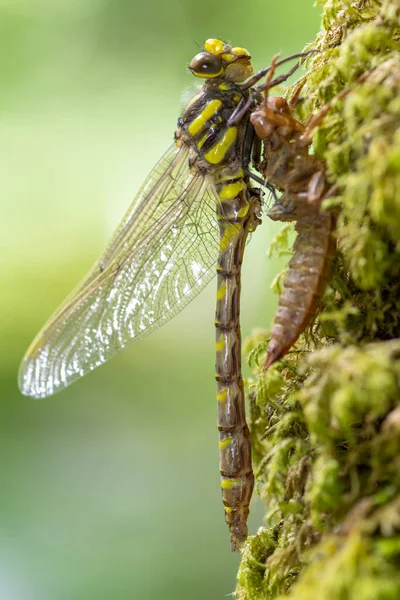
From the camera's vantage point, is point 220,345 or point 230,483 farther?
point 220,345

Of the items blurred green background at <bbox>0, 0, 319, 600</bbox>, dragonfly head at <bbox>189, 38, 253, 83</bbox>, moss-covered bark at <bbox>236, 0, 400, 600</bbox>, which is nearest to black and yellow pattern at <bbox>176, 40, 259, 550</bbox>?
dragonfly head at <bbox>189, 38, 253, 83</bbox>

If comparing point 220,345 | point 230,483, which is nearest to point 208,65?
point 220,345

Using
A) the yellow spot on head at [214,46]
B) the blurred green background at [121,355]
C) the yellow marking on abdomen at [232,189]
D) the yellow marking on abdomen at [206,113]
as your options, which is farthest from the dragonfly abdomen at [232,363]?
the blurred green background at [121,355]

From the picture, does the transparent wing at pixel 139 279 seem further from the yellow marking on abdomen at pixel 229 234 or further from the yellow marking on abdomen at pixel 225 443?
the yellow marking on abdomen at pixel 225 443

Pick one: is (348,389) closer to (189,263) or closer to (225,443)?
(225,443)

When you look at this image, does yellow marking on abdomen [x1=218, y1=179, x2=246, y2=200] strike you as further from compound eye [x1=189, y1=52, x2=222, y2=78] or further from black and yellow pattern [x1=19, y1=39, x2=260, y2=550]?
compound eye [x1=189, y1=52, x2=222, y2=78]

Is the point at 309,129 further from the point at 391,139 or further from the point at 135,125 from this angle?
the point at 135,125
